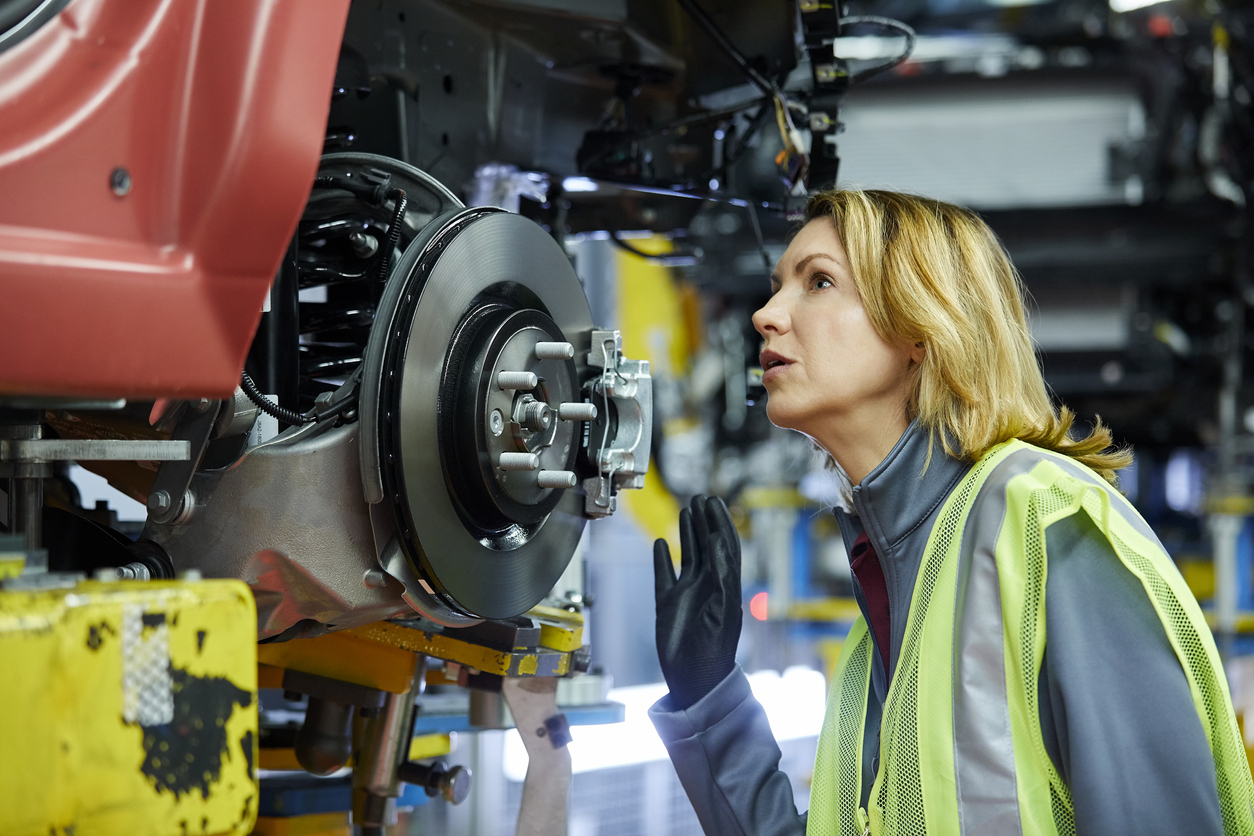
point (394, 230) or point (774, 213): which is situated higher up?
point (774, 213)


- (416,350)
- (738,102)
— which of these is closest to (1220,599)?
(738,102)

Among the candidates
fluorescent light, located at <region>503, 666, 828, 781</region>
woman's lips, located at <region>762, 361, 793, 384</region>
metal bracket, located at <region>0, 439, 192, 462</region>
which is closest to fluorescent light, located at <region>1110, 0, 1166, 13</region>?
fluorescent light, located at <region>503, 666, 828, 781</region>

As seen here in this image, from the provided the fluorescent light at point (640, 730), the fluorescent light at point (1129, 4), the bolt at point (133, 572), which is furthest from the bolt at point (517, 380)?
the fluorescent light at point (1129, 4)

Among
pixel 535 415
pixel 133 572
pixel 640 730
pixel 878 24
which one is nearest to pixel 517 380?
pixel 535 415

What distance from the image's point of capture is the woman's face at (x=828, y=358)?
138 centimetres

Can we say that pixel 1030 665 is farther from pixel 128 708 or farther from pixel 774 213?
pixel 774 213

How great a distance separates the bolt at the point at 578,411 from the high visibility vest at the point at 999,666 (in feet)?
1.38

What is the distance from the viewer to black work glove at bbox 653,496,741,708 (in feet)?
4.75

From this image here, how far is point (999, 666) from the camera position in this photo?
1096mm

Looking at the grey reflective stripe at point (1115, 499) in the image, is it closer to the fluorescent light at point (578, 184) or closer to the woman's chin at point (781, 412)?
the woman's chin at point (781, 412)

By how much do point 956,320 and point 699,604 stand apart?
0.51m

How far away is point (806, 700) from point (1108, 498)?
356cm

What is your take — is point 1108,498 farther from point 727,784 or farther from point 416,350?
point 416,350

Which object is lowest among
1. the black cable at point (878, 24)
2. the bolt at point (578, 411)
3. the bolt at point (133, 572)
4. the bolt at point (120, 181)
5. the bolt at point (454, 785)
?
the bolt at point (454, 785)
